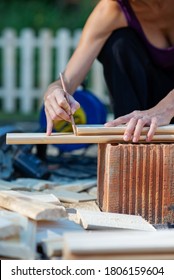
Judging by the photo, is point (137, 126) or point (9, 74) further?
point (9, 74)

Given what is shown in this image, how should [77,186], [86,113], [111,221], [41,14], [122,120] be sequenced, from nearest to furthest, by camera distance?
[111,221] → [122,120] → [77,186] → [86,113] → [41,14]

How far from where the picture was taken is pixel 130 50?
430 centimetres

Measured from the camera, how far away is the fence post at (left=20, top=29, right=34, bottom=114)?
399 inches

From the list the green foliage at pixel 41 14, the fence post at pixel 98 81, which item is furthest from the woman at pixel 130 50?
the green foliage at pixel 41 14

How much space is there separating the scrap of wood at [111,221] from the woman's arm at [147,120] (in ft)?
1.28

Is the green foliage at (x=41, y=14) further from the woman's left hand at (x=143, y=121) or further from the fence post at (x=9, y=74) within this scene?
the woman's left hand at (x=143, y=121)

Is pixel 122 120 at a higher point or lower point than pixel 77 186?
higher

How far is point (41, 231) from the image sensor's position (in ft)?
9.45

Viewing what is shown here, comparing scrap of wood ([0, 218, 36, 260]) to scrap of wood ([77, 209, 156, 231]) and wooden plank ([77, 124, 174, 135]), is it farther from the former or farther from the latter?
wooden plank ([77, 124, 174, 135])

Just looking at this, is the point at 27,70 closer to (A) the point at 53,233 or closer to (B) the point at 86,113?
(B) the point at 86,113

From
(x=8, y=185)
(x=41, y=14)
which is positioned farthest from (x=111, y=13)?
(x=41, y=14)

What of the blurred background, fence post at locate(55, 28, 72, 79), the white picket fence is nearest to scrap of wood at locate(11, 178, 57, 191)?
the blurred background

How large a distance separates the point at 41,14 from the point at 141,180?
1094 cm
